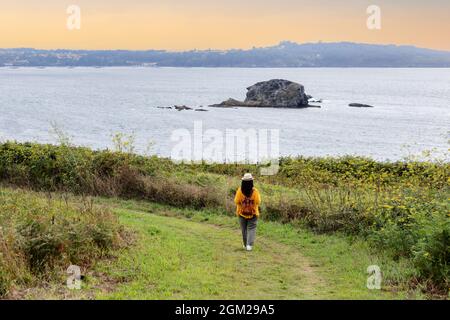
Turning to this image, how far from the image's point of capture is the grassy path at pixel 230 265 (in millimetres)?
11094

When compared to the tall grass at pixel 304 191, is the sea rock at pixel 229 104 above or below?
above

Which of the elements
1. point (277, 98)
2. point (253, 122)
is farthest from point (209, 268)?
point (277, 98)

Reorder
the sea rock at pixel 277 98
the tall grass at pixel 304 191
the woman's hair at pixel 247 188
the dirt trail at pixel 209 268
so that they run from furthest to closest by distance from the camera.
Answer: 1. the sea rock at pixel 277 98
2. the woman's hair at pixel 247 188
3. the tall grass at pixel 304 191
4. the dirt trail at pixel 209 268

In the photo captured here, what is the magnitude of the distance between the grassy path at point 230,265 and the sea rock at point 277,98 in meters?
118

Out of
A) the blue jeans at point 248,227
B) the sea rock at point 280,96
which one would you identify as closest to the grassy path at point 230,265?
the blue jeans at point 248,227

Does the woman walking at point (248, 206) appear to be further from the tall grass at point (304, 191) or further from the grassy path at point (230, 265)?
the tall grass at point (304, 191)

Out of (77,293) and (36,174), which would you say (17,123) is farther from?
(77,293)

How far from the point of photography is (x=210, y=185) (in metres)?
22.9

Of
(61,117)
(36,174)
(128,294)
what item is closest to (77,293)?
(128,294)

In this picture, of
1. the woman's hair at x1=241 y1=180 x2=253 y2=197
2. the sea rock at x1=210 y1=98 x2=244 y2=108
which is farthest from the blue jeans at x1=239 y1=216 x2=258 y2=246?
the sea rock at x1=210 y1=98 x2=244 y2=108

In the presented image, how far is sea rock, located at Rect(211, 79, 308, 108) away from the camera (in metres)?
136

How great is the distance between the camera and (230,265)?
13.5 m

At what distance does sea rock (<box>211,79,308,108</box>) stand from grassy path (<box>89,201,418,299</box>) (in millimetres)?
117775
